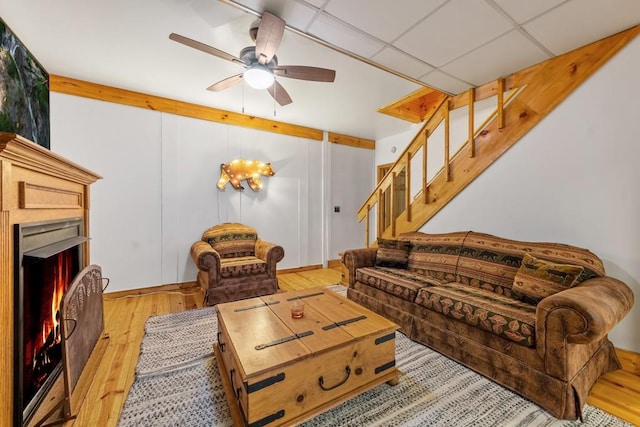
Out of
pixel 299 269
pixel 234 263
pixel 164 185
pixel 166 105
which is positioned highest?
pixel 166 105

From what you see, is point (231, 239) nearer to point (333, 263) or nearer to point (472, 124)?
point (333, 263)

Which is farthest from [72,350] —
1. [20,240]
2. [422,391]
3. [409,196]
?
[409,196]

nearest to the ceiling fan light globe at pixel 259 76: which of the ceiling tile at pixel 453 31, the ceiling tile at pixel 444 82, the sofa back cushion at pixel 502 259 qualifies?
the ceiling tile at pixel 453 31

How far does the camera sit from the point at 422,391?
1655 mm

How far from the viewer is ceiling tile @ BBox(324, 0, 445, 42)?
169cm

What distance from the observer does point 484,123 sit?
2762 millimetres

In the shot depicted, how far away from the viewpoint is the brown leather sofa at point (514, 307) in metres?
1.43

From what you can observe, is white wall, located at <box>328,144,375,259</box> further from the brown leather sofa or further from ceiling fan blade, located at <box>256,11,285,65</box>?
ceiling fan blade, located at <box>256,11,285,65</box>

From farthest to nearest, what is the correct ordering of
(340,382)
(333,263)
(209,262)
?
(333,263)
(209,262)
(340,382)

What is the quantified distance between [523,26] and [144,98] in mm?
4044

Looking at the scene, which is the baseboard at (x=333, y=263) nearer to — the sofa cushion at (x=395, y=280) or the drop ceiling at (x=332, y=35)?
the sofa cushion at (x=395, y=280)

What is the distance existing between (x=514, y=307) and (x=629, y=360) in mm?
962

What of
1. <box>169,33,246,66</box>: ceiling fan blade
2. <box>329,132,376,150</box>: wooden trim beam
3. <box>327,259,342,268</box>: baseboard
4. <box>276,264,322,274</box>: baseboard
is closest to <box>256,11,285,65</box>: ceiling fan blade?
<box>169,33,246,66</box>: ceiling fan blade

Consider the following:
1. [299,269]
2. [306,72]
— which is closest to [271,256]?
[299,269]
